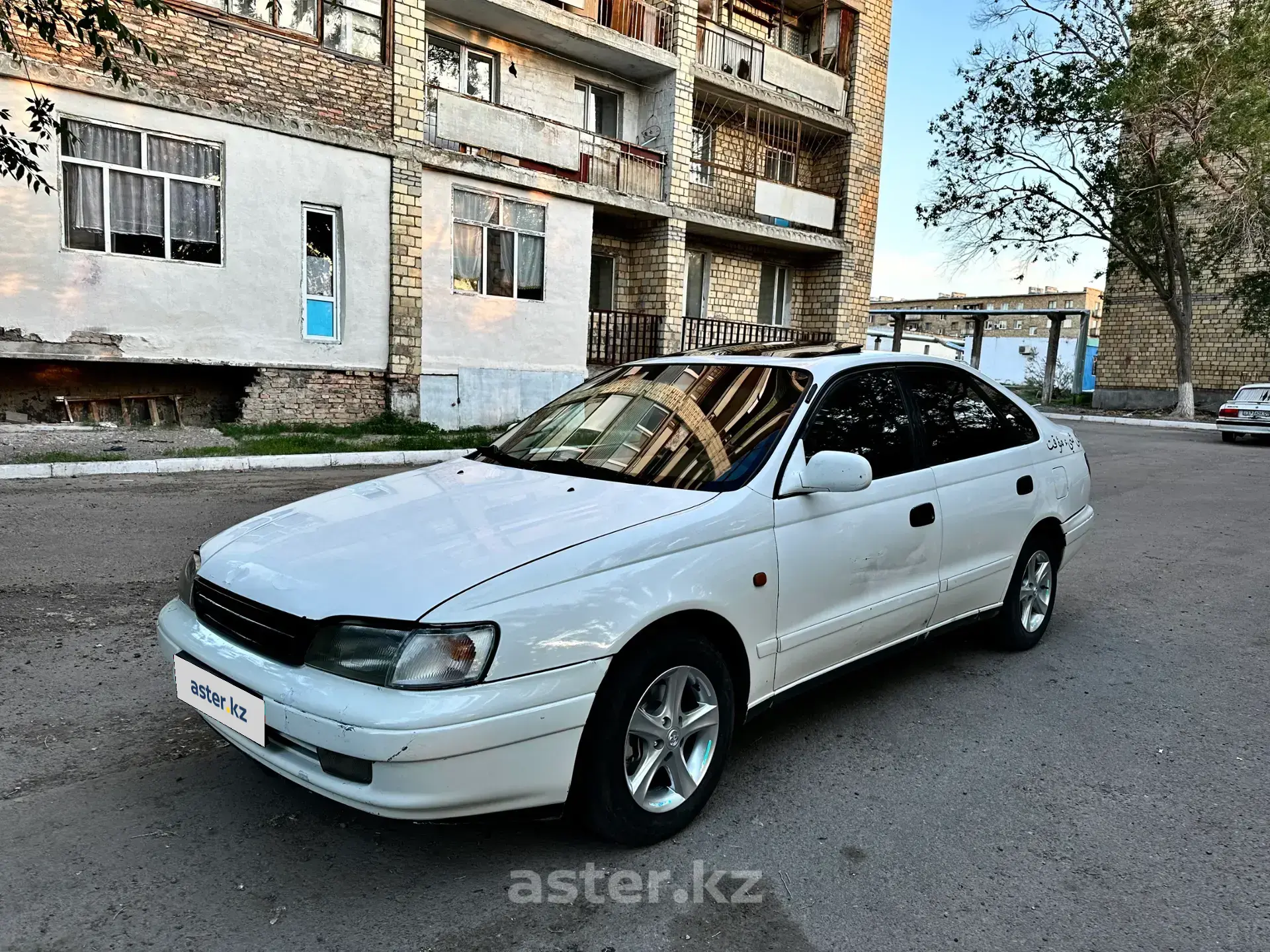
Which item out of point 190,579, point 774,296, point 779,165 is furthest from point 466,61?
point 190,579

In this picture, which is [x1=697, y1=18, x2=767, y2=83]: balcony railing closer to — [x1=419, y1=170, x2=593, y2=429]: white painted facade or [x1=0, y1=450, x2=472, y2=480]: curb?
[x1=419, y1=170, x2=593, y2=429]: white painted facade

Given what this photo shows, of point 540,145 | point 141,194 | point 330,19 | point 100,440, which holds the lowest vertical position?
point 100,440

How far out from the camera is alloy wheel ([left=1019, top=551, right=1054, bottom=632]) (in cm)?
446

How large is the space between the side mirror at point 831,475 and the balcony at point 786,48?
1760 cm

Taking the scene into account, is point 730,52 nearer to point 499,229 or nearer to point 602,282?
point 602,282

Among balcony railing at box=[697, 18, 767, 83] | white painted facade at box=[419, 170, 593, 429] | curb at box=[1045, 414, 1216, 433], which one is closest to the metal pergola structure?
curb at box=[1045, 414, 1216, 433]

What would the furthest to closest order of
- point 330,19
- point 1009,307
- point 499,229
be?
point 1009,307 → point 499,229 → point 330,19

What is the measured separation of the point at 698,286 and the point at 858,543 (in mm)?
18028

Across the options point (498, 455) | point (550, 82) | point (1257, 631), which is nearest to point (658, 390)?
point (498, 455)

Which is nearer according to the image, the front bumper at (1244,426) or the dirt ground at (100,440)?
the dirt ground at (100,440)

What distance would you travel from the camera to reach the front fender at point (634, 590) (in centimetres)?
223

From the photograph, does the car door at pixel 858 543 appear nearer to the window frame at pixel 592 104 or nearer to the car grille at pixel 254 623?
the car grille at pixel 254 623

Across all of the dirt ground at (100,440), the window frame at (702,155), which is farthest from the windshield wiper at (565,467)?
the window frame at (702,155)

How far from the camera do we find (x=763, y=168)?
21.1 m
